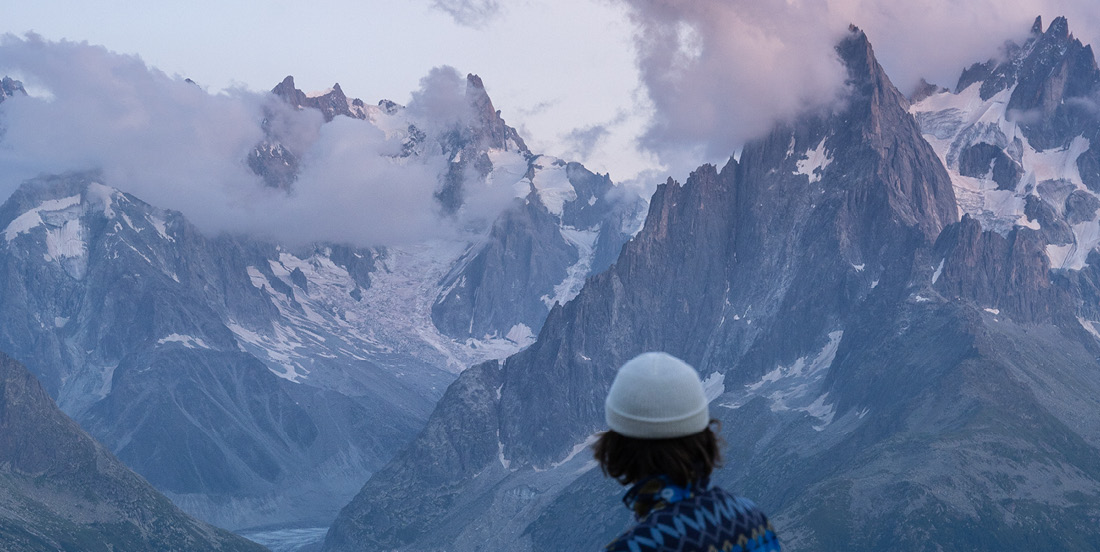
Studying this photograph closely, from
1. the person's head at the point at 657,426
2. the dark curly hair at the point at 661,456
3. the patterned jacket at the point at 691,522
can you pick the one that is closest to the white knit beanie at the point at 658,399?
the person's head at the point at 657,426

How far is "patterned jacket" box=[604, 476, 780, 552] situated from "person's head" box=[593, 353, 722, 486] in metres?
0.21

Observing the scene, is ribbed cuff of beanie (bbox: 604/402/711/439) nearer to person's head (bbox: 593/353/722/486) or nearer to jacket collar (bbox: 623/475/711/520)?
person's head (bbox: 593/353/722/486)

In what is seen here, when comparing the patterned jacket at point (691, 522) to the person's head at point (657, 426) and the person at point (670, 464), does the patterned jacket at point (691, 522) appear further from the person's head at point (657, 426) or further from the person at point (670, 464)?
the person's head at point (657, 426)

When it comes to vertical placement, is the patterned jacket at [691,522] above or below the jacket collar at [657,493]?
below

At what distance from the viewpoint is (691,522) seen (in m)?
13.6

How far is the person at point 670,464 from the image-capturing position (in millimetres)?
13533

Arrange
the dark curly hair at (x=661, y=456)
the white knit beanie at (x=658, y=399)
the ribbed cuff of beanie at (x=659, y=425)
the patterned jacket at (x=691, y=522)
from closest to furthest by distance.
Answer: the patterned jacket at (x=691, y=522) → the white knit beanie at (x=658, y=399) → the ribbed cuff of beanie at (x=659, y=425) → the dark curly hair at (x=661, y=456)

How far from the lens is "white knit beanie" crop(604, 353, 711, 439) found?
13703 mm

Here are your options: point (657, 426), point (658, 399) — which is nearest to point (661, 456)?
point (657, 426)

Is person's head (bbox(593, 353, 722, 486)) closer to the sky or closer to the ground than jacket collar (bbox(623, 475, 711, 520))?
closer to the sky

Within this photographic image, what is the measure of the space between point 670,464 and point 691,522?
845mm

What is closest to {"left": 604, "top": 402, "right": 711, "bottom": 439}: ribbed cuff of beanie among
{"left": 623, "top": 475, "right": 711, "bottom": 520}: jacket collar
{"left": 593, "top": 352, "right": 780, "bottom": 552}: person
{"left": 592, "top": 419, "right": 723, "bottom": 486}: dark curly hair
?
{"left": 593, "top": 352, "right": 780, "bottom": 552}: person

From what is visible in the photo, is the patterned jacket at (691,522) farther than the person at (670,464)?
No

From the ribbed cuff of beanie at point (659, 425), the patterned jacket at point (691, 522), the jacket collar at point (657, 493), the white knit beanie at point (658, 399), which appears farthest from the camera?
the jacket collar at point (657, 493)
